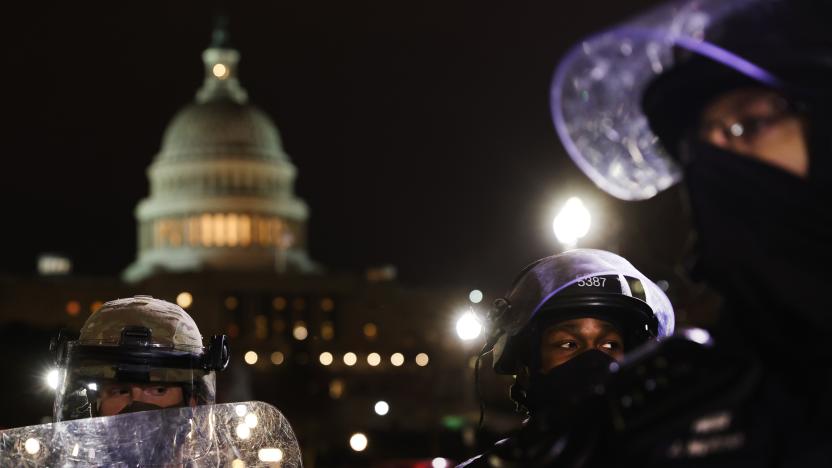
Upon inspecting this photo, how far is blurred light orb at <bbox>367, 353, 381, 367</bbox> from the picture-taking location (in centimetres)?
8731

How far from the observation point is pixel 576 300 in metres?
3.74

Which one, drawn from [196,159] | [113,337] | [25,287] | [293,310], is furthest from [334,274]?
[113,337]

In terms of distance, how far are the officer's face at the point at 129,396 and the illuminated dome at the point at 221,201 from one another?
8828 centimetres

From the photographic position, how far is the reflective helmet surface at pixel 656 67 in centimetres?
195

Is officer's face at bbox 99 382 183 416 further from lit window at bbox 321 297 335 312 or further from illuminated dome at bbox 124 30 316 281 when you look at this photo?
lit window at bbox 321 297 335 312

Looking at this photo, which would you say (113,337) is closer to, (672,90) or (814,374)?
(672,90)

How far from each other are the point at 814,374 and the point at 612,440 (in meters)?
0.29

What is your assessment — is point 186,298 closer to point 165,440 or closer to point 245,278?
point 245,278

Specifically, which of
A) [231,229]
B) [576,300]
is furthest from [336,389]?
[576,300]

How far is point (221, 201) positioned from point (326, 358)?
44.8 ft

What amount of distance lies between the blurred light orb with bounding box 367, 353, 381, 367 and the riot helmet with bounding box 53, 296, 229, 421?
83109mm

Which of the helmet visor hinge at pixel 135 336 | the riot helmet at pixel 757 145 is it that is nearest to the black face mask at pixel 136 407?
the helmet visor hinge at pixel 135 336

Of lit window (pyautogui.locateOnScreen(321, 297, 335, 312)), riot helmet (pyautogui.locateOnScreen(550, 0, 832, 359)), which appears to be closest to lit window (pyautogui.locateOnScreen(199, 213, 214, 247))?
lit window (pyautogui.locateOnScreen(321, 297, 335, 312))

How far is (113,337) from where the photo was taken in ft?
14.6
